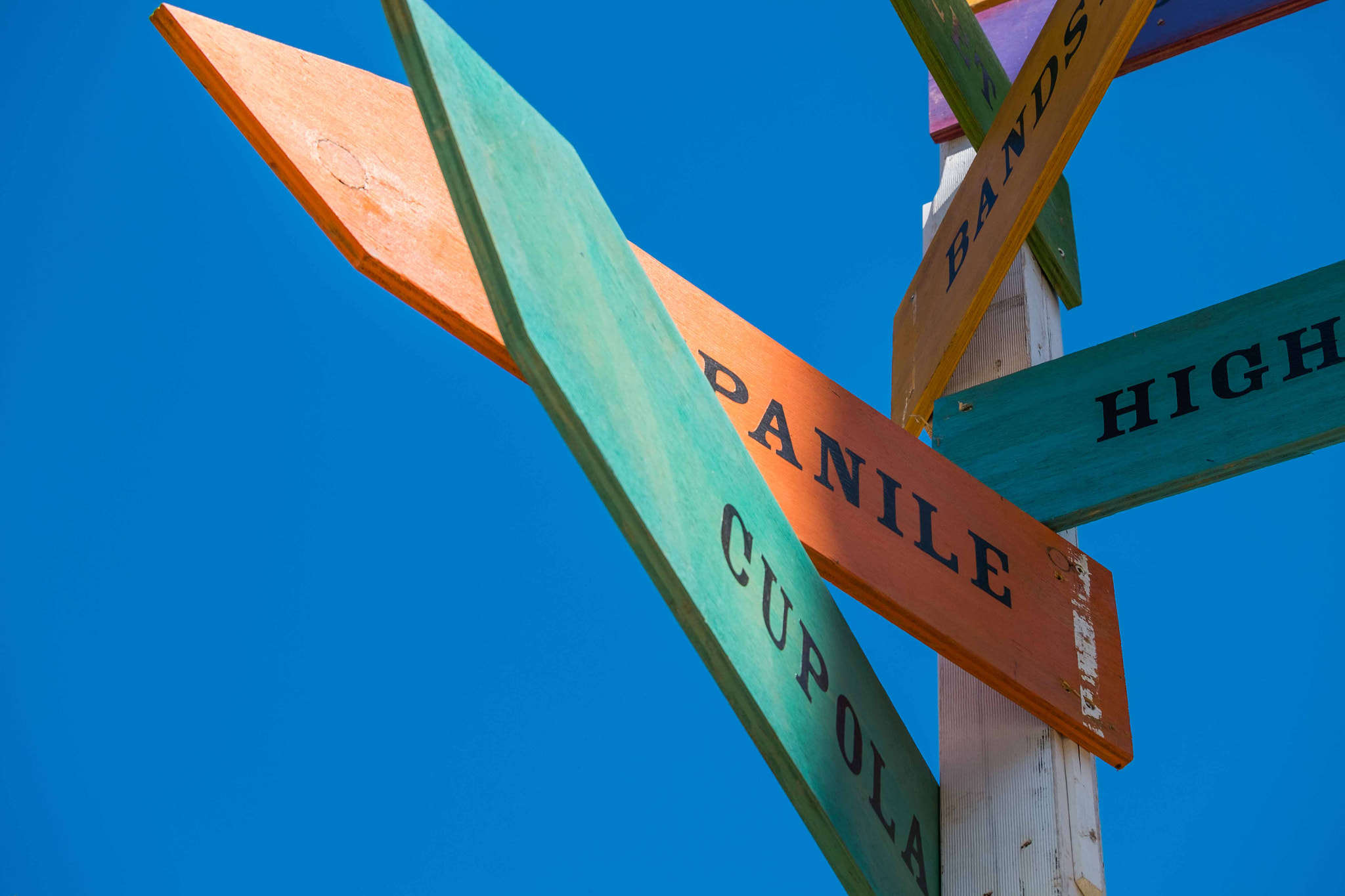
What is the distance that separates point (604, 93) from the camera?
26.1 feet

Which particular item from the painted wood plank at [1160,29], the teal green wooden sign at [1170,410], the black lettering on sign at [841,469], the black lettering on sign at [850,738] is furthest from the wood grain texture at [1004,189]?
the black lettering on sign at [850,738]

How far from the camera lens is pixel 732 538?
1144mm

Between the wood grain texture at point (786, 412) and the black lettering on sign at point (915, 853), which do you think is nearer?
the wood grain texture at point (786, 412)

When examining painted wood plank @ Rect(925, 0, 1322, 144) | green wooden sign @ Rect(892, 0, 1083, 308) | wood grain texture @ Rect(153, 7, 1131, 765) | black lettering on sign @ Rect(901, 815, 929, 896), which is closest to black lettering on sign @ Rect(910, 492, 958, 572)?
wood grain texture @ Rect(153, 7, 1131, 765)

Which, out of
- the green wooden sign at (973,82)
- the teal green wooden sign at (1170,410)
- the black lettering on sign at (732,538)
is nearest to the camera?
the black lettering on sign at (732,538)

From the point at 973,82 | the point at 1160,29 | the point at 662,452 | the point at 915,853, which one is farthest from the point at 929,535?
the point at 1160,29

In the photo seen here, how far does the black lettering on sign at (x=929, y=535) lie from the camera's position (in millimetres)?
1607

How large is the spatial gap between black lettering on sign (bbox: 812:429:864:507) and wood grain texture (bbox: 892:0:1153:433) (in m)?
0.35

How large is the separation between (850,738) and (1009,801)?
1.22 feet

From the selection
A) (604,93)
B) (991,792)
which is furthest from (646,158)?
(991,792)

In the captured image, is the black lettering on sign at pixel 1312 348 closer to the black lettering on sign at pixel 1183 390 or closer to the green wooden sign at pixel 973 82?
the black lettering on sign at pixel 1183 390

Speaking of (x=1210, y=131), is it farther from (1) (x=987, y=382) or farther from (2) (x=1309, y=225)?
(1) (x=987, y=382)

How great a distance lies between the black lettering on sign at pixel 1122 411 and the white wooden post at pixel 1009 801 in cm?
13

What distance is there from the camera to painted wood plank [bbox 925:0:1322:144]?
257cm
